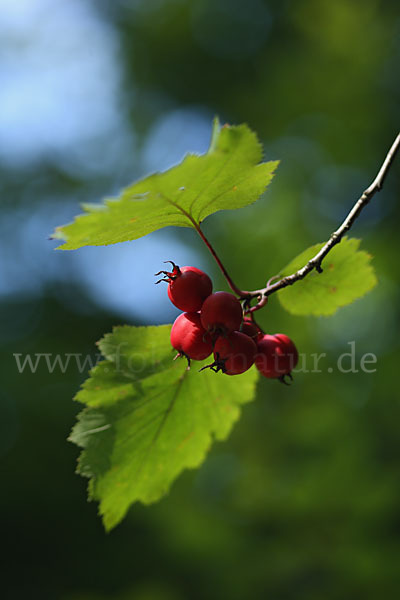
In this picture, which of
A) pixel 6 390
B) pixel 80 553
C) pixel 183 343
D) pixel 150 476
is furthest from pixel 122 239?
pixel 6 390

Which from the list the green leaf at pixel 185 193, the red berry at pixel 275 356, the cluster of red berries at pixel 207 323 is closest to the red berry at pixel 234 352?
the cluster of red berries at pixel 207 323

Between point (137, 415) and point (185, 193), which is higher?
point (185, 193)

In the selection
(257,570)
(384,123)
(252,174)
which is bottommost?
(257,570)

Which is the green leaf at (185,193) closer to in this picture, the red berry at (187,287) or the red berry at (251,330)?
the red berry at (187,287)

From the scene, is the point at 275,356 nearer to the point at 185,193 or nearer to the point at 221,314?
the point at 221,314

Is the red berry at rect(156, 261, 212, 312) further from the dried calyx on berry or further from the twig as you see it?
the twig

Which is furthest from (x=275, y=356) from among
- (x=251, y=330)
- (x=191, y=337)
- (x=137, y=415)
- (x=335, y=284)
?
(x=137, y=415)

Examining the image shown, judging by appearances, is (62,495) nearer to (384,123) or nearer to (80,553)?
(80,553)
